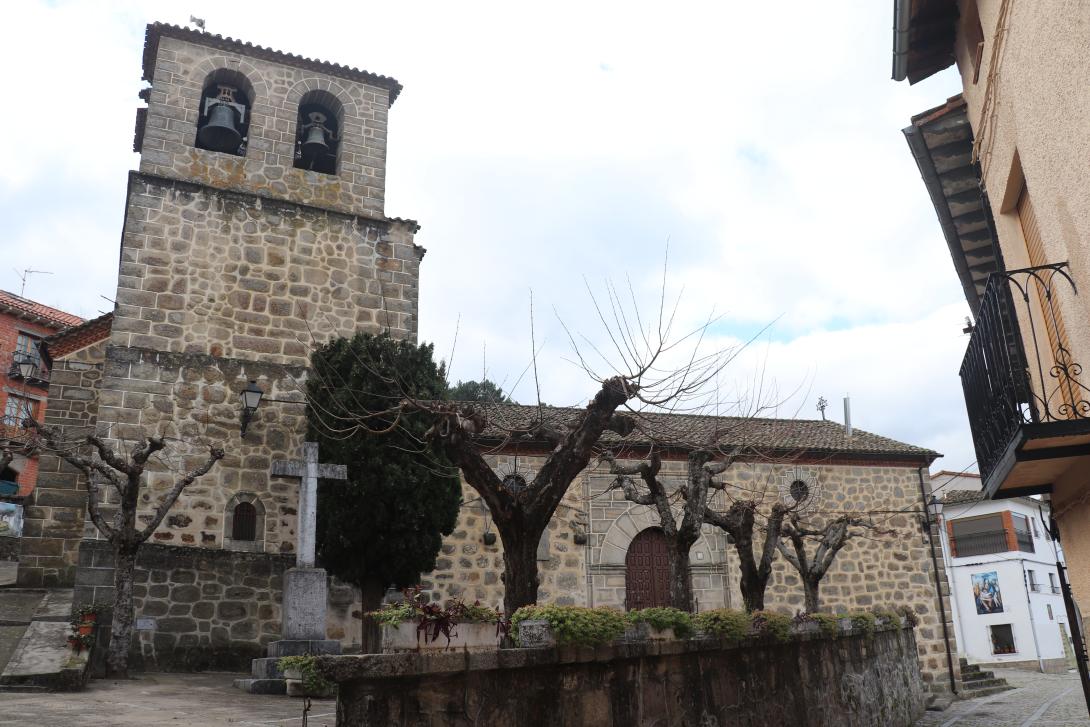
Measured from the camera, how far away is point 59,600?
12336mm

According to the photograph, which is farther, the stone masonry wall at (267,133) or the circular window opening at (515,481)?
the circular window opening at (515,481)

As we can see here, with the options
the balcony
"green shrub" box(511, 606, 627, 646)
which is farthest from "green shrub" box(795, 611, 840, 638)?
"green shrub" box(511, 606, 627, 646)

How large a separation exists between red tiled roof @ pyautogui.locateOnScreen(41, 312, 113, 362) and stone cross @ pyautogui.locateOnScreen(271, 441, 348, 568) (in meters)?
5.76

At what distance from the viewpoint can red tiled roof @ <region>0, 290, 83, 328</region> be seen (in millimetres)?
31375

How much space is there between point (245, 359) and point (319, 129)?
14.8ft

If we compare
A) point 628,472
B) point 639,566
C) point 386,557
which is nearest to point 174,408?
point 386,557

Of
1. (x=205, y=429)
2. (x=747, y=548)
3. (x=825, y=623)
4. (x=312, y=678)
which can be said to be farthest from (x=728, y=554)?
(x=312, y=678)

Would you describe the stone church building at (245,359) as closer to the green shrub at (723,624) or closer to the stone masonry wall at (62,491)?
the stone masonry wall at (62,491)

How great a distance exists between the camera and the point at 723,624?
812cm

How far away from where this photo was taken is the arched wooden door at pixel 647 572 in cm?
1647

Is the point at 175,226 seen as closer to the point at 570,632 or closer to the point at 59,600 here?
the point at 59,600

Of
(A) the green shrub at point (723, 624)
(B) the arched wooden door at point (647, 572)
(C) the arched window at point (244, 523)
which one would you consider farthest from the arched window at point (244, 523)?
(A) the green shrub at point (723, 624)

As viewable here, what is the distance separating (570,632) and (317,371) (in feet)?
26.5

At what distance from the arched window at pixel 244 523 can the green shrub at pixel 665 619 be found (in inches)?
309
